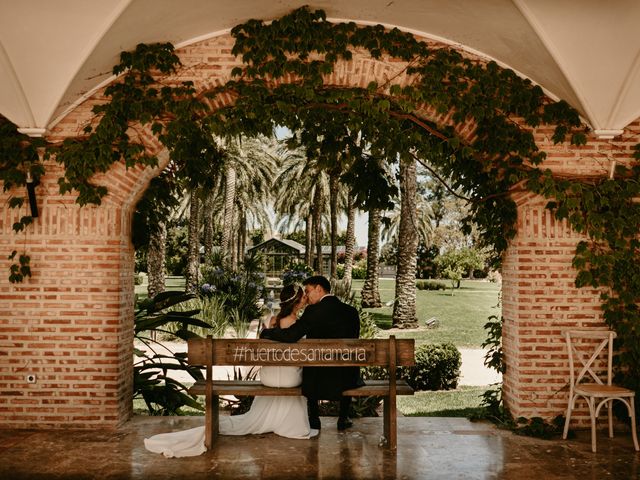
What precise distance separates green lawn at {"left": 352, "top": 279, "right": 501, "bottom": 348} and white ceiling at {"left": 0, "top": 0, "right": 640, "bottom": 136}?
8.73m

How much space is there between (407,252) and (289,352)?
1448cm

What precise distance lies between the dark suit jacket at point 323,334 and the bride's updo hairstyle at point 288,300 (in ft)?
0.77

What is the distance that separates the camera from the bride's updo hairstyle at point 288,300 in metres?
6.20

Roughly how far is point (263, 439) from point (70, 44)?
4524mm

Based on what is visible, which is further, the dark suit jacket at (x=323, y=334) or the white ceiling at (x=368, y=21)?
the dark suit jacket at (x=323, y=334)

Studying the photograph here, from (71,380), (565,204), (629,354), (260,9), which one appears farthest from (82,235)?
(629,354)

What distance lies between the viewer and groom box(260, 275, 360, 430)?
19.4 ft

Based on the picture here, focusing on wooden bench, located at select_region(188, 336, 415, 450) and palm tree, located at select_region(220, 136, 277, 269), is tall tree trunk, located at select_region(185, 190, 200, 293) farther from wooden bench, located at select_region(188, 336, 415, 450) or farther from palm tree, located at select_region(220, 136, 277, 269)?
wooden bench, located at select_region(188, 336, 415, 450)

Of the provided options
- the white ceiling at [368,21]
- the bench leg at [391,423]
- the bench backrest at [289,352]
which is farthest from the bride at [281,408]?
the white ceiling at [368,21]

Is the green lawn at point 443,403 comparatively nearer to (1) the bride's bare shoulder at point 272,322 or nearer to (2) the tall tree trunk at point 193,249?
(1) the bride's bare shoulder at point 272,322

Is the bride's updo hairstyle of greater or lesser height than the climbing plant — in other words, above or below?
below

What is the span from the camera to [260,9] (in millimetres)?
6324

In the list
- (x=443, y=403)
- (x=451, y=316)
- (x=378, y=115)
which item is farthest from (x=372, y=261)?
(x=378, y=115)

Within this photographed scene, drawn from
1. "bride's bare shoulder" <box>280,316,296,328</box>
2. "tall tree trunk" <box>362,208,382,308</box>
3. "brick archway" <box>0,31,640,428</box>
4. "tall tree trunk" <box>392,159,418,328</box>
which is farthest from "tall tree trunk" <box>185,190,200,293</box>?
"bride's bare shoulder" <box>280,316,296,328</box>
